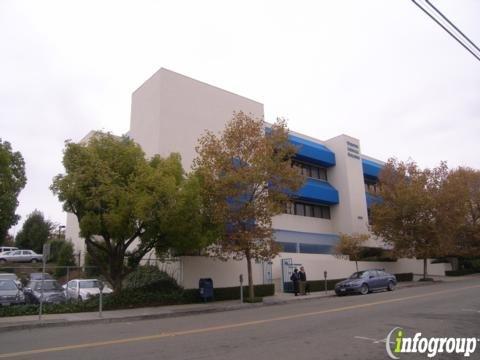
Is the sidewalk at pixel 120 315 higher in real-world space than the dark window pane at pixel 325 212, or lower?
lower

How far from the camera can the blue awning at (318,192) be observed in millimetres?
36531

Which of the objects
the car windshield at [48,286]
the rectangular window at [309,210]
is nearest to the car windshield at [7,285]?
the car windshield at [48,286]

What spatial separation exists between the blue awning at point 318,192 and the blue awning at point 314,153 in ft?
5.91

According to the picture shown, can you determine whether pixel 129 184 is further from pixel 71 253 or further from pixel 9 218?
pixel 71 253

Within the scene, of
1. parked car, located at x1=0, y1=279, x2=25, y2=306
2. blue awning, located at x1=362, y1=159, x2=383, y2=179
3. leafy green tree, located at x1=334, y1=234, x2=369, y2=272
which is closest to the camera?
parked car, located at x1=0, y1=279, x2=25, y2=306

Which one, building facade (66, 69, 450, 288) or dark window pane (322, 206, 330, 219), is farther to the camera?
dark window pane (322, 206, 330, 219)

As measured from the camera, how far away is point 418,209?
1339 inches

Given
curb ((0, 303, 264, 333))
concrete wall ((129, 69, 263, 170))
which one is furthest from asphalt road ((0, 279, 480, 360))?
concrete wall ((129, 69, 263, 170))

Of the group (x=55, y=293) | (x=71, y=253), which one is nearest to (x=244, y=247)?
(x=55, y=293)

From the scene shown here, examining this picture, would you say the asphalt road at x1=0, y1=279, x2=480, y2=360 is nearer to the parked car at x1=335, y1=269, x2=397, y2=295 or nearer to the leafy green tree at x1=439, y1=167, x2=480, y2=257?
the parked car at x1=335, y1=269, x2=397, y2=295

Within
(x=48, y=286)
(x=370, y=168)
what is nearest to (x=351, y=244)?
(x=370, y=168)

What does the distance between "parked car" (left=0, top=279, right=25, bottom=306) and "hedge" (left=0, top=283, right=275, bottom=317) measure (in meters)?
1.69

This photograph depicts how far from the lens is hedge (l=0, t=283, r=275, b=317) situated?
57.7 ft

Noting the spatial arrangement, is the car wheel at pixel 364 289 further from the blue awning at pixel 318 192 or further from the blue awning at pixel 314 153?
the blue awning at pixel 314 153
